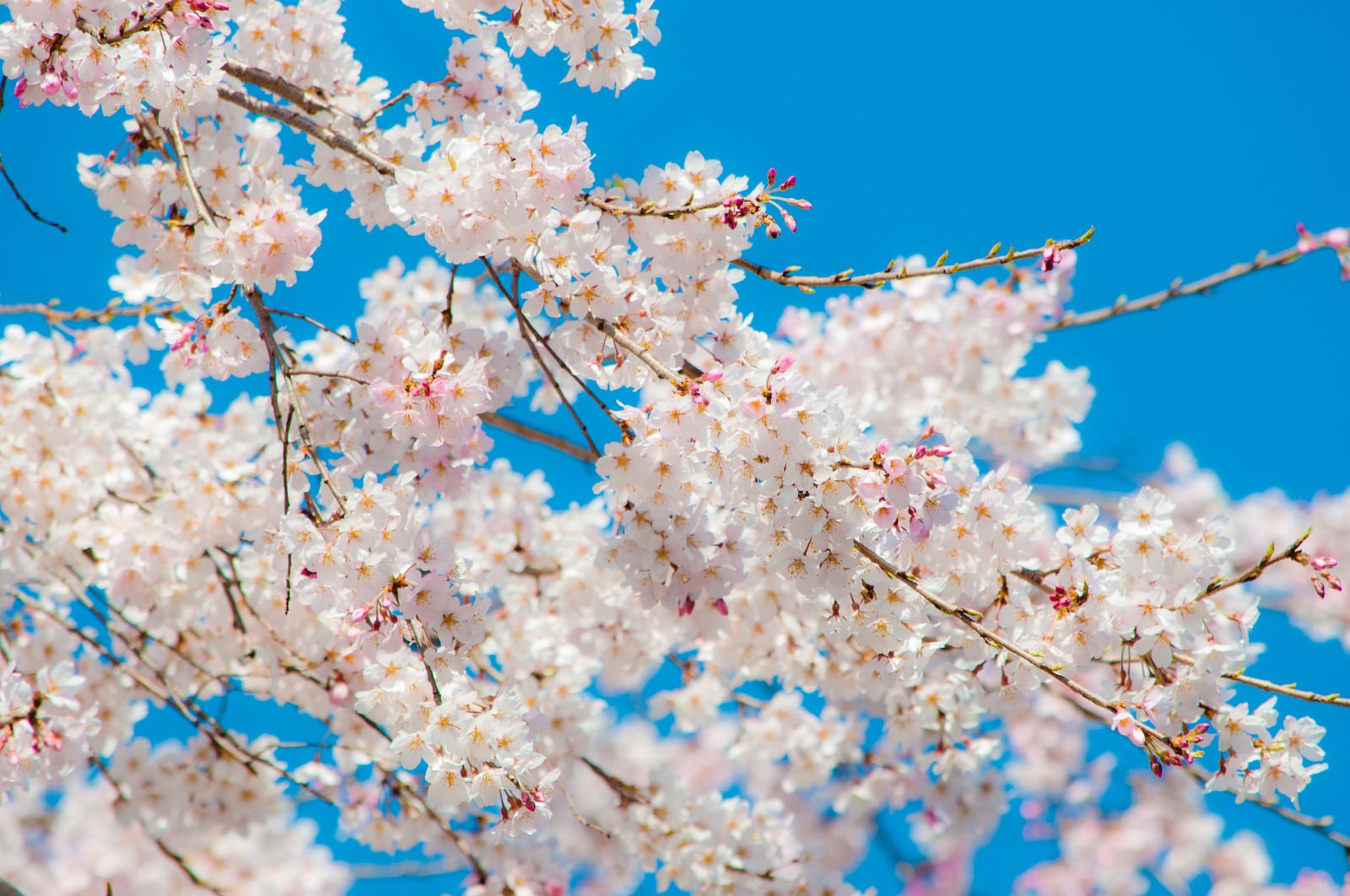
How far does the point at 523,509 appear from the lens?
4656 mm

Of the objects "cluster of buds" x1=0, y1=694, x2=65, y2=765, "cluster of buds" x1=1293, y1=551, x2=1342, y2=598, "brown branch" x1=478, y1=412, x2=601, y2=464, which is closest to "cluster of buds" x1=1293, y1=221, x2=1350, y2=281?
"cluster of buds" x1=1293, y1=551, x2=1342, y2=598

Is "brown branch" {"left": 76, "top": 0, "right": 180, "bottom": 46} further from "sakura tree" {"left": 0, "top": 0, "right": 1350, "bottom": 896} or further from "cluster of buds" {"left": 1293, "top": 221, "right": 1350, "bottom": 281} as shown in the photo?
"cluster of buds" {"left": 1293, "top": 221, "right": 1350, "bottom": 281}

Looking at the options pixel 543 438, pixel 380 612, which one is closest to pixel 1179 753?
pixel 380 612

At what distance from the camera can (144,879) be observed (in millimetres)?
8516

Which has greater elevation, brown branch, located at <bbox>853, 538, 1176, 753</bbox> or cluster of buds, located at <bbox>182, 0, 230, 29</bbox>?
cluster of buds, located at <bbox>182, 0, 230, 29</bbox>

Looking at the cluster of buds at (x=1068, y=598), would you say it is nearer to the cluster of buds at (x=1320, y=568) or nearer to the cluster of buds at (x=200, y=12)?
the cluster of buds at (x=1320, y=568)

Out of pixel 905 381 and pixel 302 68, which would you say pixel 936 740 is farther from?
pixel 302 68

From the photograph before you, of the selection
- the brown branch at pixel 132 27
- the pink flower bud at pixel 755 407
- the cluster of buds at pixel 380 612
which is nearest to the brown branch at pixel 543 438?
the cluster of buds at pixel 380 612

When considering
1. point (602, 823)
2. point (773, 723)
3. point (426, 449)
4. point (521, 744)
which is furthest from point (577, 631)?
point (602, 823)

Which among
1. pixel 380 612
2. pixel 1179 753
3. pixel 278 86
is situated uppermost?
pixel 278 86

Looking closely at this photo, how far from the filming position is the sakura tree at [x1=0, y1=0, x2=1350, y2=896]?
→ 2.43 m

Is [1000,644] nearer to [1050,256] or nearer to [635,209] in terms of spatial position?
[1050,256]

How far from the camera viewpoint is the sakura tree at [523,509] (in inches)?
95.7

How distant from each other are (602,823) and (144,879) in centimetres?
405
